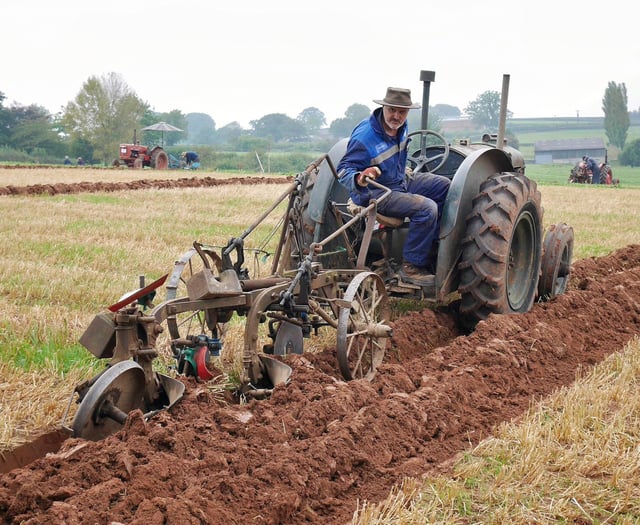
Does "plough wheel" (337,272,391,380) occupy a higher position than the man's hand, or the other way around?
the man's hand

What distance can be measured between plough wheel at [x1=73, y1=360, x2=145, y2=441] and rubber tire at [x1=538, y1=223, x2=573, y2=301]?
4400 millimetres

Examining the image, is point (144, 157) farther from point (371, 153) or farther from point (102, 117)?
point (371, 153)

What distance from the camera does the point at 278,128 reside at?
303ft

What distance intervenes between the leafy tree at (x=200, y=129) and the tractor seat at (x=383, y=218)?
113 metres

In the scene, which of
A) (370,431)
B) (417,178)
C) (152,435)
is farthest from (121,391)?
(417,178)

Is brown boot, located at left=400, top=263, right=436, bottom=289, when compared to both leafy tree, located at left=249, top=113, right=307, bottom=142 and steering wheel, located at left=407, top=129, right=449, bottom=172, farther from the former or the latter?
leafy tree, located at left=249, top=113, right=307, bottom=142

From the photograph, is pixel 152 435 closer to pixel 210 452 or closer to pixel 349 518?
pixel 210 452

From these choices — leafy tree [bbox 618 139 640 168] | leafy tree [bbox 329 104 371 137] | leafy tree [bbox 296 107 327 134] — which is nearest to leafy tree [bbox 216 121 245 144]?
leafy tree [bbox 296 107 327 134]

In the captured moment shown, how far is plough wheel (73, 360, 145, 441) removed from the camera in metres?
3.74

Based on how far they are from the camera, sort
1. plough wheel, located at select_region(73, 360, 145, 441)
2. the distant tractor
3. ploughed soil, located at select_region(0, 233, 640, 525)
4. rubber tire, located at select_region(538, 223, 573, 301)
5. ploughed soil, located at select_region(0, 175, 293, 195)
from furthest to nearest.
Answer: the distant tractor < ploughed soil, located at select_region(0, 175, 293, 195) < rubber tire, located at select_region(538, 223, 573, 301) < plough wheel, located at select_region(73, 360, 145, 441) < ploughed soil, located at select_region(0, 233, 640, 525)

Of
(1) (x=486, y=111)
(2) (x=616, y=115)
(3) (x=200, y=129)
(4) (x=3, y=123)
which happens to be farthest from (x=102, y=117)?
(3) (x=200, y=129)

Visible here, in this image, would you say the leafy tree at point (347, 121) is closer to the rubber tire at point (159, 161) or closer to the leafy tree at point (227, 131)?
the leafy tree at point (227, 131)

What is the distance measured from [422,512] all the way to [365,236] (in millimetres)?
2599

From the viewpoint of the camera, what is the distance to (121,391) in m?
3.92
